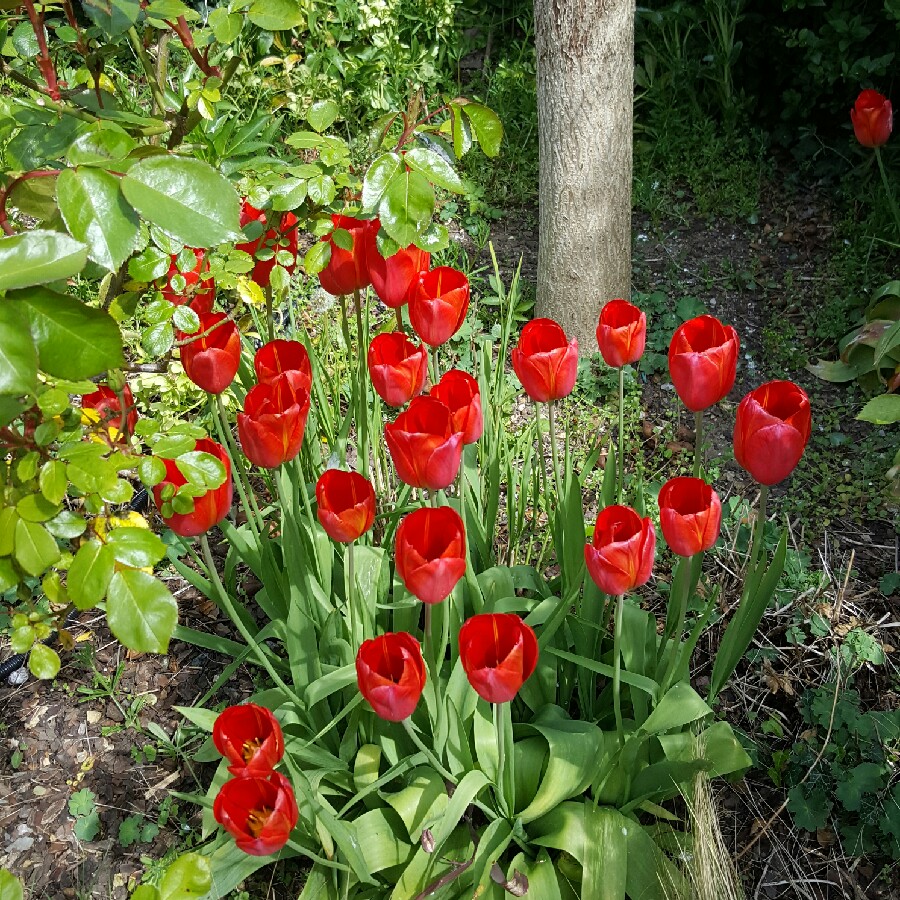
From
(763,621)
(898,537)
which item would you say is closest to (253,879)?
(763,621)

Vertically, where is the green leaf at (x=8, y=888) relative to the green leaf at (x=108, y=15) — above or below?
below

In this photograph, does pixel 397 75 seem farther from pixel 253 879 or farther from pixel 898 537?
pixel 253 879

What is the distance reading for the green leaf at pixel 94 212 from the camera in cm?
84

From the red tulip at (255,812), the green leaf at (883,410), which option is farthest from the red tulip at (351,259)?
the green leaf at (883,410)

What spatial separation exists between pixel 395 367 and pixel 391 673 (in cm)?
48

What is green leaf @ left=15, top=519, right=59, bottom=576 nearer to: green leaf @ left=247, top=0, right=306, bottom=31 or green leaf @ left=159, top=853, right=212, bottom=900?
green leaf @ left=159, top=853, right=212, bottom=900

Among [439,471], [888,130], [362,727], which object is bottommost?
[362,727]

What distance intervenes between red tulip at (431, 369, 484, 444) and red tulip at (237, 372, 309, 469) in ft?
0.67

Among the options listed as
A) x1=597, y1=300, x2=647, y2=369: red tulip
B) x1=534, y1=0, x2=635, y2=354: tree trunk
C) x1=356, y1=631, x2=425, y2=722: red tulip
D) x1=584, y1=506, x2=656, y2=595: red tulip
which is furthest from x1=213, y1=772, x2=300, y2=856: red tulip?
x1=534, y1=0, x2=635, y2=354: tree trunk

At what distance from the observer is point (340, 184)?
1418mm

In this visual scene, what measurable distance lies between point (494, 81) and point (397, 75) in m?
0.39

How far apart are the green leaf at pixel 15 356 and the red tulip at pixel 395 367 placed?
787 mm

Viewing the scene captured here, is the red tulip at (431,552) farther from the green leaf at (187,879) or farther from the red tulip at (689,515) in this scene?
the green leaf at (187,879)

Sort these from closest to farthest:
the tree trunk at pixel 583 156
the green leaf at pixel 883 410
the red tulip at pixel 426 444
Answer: the red tulip at pixel 426 444 < the green leaf at pixel 883 410 < the tree trunk at pixel 583 156
